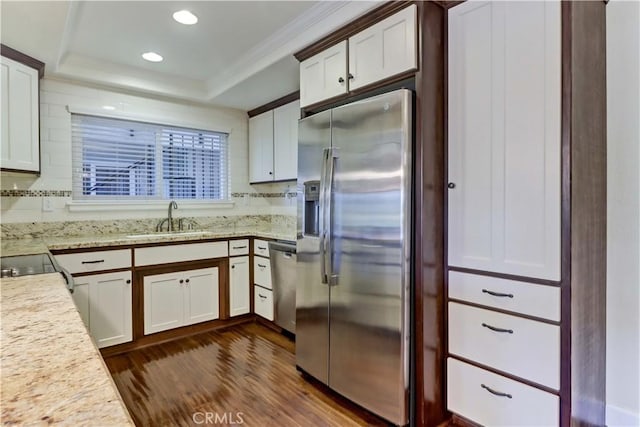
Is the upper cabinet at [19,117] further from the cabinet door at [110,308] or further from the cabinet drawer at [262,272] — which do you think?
the cabinet drawer at [262,272]

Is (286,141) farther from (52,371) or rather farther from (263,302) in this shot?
(52,371)

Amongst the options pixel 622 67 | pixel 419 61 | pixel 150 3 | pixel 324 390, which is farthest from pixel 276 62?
pixel 324 390

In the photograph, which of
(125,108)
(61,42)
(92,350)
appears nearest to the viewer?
(92,350)

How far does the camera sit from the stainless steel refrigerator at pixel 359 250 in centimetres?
183

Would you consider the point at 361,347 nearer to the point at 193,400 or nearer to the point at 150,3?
the point at 193,400

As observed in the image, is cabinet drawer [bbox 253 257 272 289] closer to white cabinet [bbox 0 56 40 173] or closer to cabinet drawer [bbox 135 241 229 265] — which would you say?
cabinet drawer [bbox 135 241 229 265]

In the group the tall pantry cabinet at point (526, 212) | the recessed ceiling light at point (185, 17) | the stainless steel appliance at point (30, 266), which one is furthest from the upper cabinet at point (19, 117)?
the tall pantry cabinet at point (526, 212)

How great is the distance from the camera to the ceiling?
6.96ft

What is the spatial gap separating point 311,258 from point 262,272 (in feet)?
3.91

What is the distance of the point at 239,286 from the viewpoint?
3.47 m

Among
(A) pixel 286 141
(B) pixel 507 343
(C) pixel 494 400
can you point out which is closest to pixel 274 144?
(A) pixel 286 141

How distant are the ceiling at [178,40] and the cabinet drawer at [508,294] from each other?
1.57 metres

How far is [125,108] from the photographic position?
3393 millimetres

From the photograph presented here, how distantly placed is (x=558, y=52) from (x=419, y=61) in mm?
593
